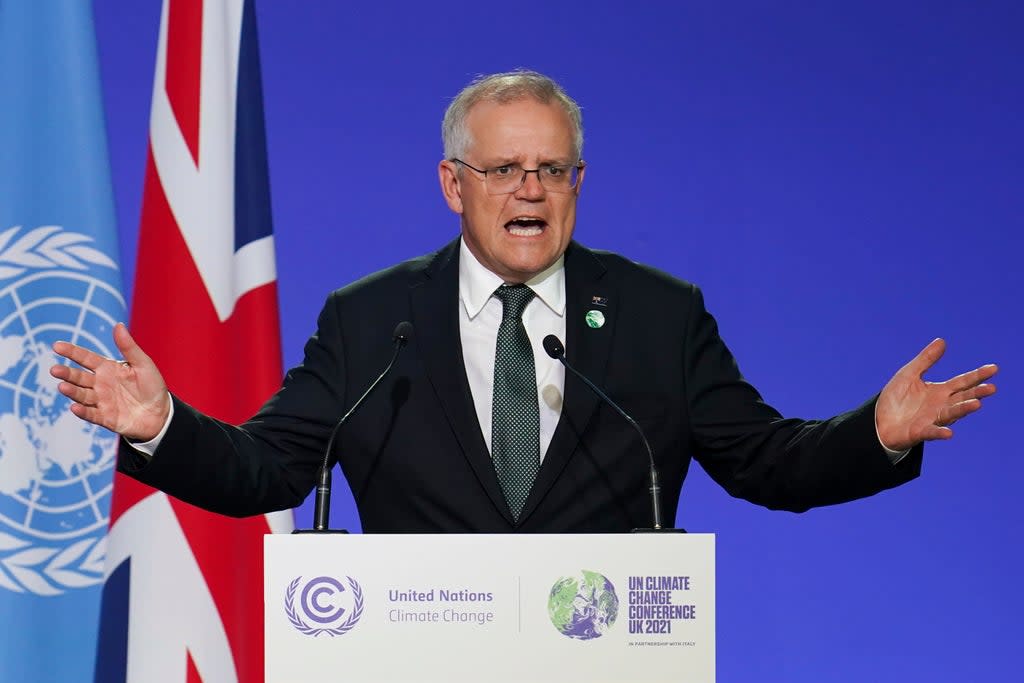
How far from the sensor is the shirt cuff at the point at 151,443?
5.96 ft

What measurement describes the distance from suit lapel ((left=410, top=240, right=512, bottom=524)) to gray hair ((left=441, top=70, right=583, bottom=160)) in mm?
211

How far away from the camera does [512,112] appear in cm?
210

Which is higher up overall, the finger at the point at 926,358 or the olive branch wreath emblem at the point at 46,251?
the olive branch wreath emblem at the point at 46,251

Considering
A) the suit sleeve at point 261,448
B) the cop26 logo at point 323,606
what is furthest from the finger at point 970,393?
the suit sleeve at point 261,448

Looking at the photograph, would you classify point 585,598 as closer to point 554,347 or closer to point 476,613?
point 476,613

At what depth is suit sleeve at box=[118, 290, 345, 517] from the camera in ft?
6.08

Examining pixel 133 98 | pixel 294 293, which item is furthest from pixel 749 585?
pixel 133 98

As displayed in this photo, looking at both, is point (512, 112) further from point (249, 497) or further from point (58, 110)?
point (58, 110)

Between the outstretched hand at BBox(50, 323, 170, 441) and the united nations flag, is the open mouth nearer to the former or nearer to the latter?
the outstretched hand at BBox(50, 323, 170, 441)

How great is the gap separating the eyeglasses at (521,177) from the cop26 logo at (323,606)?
2.75 ft

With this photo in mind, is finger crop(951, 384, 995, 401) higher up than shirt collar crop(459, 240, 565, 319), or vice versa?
shirt collar crop(459, 240, 565, 319)

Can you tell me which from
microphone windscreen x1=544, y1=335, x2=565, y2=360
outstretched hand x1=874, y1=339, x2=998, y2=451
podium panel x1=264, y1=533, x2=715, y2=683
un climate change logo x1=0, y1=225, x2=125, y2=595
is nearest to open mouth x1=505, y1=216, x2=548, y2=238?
microphone windscreen x1=544, y1=335, x2=565, y2=360

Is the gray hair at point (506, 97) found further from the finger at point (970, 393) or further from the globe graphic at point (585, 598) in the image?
the globe graphic at point (585, 598)

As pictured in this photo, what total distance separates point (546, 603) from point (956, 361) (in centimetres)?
239
